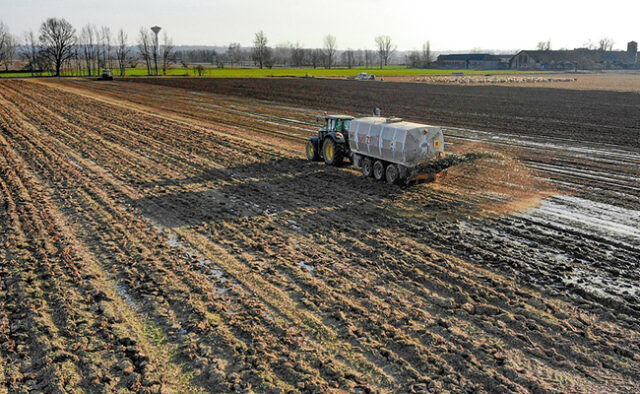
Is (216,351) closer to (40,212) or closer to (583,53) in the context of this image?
(40,212)

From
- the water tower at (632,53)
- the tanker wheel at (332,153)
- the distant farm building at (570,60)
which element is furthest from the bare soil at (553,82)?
the water tower at (632,53)

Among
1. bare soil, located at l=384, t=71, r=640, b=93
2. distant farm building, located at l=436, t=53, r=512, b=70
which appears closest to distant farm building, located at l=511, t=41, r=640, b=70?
distant farm building, located at l=436, t=53, r=512, b=70

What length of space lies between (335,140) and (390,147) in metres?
3.42

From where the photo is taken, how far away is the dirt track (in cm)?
770

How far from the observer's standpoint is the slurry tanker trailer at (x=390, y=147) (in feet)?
53.6

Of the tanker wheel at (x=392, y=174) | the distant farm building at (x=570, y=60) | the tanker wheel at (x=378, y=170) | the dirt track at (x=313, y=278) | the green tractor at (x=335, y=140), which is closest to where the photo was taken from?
the dirt track at (x=313, y=278)

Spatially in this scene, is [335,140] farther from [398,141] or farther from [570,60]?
[570,60]

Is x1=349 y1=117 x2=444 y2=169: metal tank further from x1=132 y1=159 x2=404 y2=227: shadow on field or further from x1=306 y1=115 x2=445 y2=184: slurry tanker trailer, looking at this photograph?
x1=132 y1=159 x2=404 y2=227: shadow on field

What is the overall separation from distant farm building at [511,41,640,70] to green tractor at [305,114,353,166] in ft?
416

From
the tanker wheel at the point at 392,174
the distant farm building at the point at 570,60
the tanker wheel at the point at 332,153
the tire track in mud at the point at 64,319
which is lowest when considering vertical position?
the tire track in mud at the point at 64,319

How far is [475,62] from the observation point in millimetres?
148875

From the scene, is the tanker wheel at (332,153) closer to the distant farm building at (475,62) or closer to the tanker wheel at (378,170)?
the tanker wheel at (378,170)

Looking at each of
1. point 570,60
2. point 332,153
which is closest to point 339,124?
point 332,153

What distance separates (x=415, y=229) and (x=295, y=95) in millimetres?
43083
